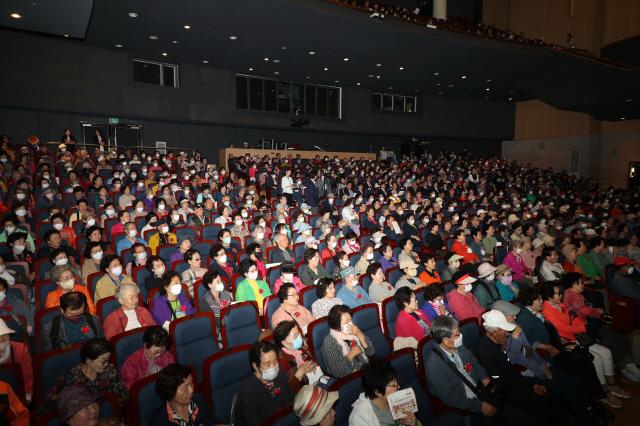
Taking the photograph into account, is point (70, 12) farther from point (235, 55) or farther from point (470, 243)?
point (470, 243)

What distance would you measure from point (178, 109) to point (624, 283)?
16.0m

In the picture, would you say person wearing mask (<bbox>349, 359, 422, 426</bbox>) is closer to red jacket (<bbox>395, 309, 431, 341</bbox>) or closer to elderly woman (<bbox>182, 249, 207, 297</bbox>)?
red jacket (<bbox>395, 309, 431, 341</bbox>)

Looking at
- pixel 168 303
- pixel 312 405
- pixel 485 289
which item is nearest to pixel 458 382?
pixel 312 405

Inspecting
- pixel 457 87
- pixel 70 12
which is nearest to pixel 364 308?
pixel 70 12

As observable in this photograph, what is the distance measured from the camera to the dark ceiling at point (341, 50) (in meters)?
10.5

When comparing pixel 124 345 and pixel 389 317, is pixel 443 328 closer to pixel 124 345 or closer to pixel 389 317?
pixel 389 317

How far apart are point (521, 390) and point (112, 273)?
175 inches

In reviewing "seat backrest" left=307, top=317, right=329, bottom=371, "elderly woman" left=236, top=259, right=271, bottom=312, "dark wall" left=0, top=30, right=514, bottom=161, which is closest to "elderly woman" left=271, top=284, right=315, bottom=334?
"seat backrest" left=307, top=317, right=329, bottom=371

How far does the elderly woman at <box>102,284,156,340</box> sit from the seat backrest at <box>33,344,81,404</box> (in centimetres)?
71

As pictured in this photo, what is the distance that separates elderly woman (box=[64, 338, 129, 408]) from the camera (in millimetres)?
2539

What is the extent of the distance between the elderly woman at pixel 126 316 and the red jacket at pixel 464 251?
18.2 feet

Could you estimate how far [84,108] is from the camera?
546 inches

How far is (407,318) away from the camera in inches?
147

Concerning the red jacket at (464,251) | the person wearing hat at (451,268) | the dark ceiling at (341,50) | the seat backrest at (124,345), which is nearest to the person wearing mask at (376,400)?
the seat backrest at (124,345)
